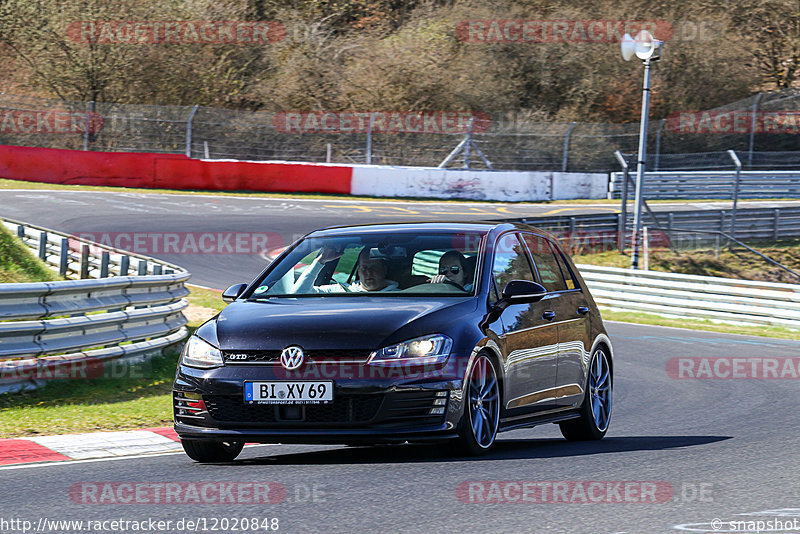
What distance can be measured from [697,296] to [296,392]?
17.4 m

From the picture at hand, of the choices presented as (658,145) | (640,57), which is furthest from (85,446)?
(658,145)

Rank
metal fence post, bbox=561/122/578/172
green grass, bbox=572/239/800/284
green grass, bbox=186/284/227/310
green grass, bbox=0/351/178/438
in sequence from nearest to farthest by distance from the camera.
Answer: green grass, bbox=0/351/178/438 < green grass, bbox=186/284/227/310 < green grass, bbox=572/239/800/284 < metal fence post, bbox=561/122/578/172

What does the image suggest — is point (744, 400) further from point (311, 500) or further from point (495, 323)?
point (311, 500)

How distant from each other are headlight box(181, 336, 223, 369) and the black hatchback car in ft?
0.03

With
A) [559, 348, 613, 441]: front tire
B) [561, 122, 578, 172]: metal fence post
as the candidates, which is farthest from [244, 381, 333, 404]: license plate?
[561, 122, 578, 172]: metal fence post

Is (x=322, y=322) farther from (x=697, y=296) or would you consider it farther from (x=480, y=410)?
(x=697, y=296)

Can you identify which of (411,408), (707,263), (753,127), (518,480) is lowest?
(707,263)

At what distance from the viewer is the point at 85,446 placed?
26.6ft

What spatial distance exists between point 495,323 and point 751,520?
2.33 meters

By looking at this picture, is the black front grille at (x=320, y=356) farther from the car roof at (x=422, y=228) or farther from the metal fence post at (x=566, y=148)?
the metal fence post at (x=566, y=148)

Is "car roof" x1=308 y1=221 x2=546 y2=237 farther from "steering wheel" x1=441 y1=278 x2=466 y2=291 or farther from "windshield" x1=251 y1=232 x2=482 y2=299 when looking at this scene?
"steering wheel" x1=441 y1=278 x2=466 y2=291

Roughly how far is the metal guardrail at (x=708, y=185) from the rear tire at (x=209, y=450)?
32.8 m

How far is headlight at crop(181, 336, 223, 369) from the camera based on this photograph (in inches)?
267

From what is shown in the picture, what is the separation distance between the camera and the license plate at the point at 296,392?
6.53 meters
